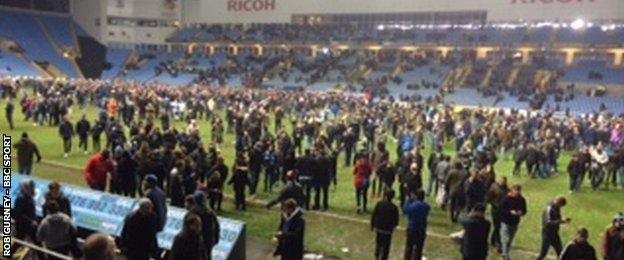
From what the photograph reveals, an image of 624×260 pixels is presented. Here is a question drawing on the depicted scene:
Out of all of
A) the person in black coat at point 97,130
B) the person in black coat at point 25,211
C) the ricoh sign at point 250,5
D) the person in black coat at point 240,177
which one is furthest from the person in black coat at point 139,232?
the ricoh sign at point 250,5

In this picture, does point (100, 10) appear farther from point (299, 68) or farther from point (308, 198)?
point (308, 198)

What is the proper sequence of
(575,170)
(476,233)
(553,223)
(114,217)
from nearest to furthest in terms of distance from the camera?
(476,233) → (553,223) → (114,217) → (575,170)

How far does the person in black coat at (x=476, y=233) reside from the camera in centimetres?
1016

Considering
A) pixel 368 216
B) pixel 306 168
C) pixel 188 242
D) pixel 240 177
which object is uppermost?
pixel 188 242

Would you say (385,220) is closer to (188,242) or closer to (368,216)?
(188,242)

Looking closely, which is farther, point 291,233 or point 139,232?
point 291,233

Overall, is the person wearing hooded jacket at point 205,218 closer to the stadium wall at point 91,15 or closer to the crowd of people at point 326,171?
the crowd of people at point 326,171

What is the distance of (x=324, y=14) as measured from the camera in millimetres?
66938

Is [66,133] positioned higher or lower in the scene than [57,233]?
lower

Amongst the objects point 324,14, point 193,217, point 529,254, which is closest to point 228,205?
point 529,254

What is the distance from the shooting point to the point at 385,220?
11.0m

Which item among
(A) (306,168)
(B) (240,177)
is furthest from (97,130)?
(A) (306,168)

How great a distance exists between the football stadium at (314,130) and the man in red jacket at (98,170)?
0.10ft

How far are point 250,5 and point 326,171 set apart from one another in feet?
192
